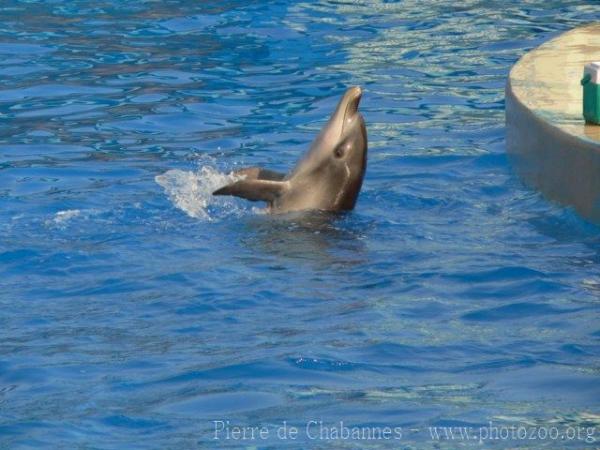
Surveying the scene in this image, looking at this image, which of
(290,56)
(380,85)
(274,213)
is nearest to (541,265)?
(274,213)

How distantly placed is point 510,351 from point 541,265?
1.35 meters

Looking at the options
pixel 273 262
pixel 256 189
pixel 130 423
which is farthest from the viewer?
pixel 256 189

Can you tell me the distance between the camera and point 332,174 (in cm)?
Answer: 845

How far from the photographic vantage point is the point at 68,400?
5.41 m

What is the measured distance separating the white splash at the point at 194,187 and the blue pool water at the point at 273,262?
21 millimetres

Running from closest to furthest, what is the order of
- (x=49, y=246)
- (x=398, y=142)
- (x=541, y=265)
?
(x=541, y=265) → (x=49, y=246) → (x=398, y=142)

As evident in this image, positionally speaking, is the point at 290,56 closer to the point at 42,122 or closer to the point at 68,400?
the point at 42,122

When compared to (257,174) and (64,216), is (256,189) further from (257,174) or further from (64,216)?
(64,216)

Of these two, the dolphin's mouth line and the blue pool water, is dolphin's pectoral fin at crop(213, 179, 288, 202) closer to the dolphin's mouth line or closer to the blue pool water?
the blue pool water

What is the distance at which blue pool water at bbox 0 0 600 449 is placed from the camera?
17.4 ft

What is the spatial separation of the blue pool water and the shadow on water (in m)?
0.02

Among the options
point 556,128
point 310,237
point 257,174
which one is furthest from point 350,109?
point 556,128

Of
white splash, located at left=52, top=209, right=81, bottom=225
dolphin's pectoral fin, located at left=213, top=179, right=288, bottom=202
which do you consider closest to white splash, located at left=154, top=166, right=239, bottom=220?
dolphin's pectoral fin, located at left=213, top=179, right=288, bottom=202

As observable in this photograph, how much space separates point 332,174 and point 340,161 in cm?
9
